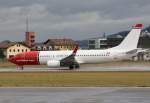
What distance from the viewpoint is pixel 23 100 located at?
54.9ft

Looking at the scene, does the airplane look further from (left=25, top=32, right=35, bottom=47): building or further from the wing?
(left=25, top=32, right=35, bottom=47): building

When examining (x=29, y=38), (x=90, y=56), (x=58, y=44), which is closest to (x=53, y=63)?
(x=90, y=56)

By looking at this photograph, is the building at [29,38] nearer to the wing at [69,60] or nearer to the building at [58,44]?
the building at [58,44]

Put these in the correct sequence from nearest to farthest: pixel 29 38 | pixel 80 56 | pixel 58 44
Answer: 1. pixel 80 56
2. pixel 58 44
3. pixel 29 38

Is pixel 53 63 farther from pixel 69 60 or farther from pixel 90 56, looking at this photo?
pixel 90 56

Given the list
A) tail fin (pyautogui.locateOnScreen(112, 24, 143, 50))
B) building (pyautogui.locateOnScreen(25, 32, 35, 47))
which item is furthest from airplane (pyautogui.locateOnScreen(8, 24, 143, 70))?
building (pyautogui.locateOnScreen(25, 32, 35, 47))

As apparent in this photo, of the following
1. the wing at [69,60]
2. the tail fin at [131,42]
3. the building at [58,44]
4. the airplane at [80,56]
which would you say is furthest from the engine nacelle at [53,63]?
the building at [58,44]

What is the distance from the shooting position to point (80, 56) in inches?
2371

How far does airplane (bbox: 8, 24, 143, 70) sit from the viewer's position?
193 ft

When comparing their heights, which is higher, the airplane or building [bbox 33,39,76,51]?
building [bbox 33,39,76,51]

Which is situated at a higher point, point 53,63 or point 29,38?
point 29,38

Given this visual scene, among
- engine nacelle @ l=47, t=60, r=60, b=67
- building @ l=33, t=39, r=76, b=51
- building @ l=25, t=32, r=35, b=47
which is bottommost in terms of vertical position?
engine nacelle @ l=47, t=60, r=60, b=67

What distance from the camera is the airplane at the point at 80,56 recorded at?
58.8 meters

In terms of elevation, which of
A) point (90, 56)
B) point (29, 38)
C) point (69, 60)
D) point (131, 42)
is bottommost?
point (69, 60)
